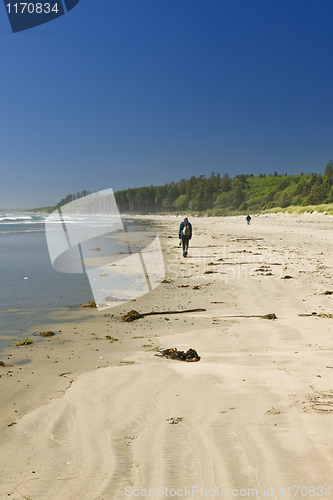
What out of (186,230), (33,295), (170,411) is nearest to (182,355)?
(170,411)

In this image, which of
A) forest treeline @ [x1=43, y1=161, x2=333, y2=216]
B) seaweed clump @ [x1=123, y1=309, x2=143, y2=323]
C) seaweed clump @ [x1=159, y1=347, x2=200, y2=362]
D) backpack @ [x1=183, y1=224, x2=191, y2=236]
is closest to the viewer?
seaweed clump @ [x1=159, y1=347, x2=200, y2=362]

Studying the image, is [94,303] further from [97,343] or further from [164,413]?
[164,413]

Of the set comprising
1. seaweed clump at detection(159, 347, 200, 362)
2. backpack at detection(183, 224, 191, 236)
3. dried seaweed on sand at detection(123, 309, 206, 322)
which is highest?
backpack at detection(183, 224, 191, 236)

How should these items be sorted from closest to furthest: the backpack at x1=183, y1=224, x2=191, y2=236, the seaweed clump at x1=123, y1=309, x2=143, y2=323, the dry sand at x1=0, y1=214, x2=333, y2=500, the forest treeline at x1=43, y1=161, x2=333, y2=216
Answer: the dry sand at x1=0, y1=214, x2=333, y2=500, the seaweed clump at x1=123, y1=309, x2=143, y2=323, the backpack at x1=183, y1=224, x2=191, y2=236, the forest treeline at x1=43, y1=161, x2=333, y2=216

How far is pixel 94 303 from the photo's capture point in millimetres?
7883

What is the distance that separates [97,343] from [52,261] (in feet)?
33.6

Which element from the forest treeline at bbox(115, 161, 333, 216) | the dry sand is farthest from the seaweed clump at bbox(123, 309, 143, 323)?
the forest treeline at bbox(115, 161, 333, 216)

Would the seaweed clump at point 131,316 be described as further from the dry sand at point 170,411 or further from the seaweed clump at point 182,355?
the seaweed clump at point 182,355

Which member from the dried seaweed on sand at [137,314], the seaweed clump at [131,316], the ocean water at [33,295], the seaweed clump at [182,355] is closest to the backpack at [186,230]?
the ocean water at [33,295]

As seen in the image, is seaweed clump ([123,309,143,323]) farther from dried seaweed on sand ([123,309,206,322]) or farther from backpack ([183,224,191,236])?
backpack ([183,224,191,236])

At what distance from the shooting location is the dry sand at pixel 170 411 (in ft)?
7.93

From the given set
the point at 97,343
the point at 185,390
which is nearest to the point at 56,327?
the point at 97,343

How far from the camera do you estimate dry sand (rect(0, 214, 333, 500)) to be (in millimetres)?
2416

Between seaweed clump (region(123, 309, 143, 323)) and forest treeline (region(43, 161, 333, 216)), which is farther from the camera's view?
forest treeline (region(43, 161, 333, 216))
